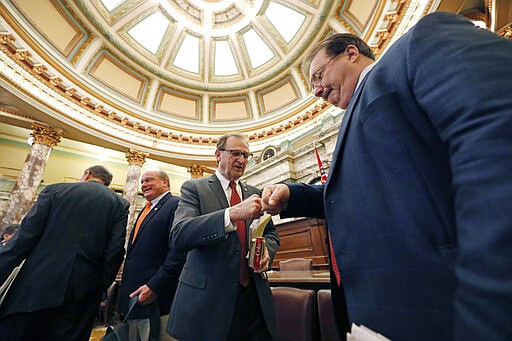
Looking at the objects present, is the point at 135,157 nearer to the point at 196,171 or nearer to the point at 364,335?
the point at 196,171

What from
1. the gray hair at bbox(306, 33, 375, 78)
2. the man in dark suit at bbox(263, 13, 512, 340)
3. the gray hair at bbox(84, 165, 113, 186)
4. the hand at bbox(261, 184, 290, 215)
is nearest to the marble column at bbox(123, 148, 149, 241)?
the gray hair at bbox(84, 165, 113, 186)

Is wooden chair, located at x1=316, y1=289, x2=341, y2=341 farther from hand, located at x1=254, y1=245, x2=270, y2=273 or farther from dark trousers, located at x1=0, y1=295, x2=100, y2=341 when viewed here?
dark trousers, located at x1=0, y1=295, x2=100, y2=341

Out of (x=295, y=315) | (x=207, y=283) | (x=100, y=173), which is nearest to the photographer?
(x=207, y=283)

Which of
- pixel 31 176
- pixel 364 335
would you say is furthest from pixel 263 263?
pixel 31 176

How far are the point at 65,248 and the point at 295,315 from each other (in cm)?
181

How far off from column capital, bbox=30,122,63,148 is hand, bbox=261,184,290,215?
361 inches

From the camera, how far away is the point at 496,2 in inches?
139

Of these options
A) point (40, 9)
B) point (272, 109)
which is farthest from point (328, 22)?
point (40, 9)

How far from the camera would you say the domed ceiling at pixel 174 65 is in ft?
22.1

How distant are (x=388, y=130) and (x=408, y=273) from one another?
1.17 feet

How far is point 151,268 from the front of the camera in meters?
1.92

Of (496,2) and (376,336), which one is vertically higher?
(496,2)

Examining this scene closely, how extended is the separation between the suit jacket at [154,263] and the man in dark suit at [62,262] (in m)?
0.15

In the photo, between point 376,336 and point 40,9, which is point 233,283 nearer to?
point 376,336
